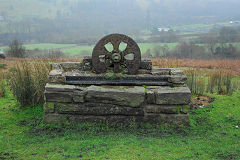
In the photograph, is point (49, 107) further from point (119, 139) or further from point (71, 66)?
point (119, 139)

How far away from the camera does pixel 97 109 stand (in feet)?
18.9

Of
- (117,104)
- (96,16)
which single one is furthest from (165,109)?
(96,16)

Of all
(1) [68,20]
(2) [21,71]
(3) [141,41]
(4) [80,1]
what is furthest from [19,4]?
(2) [21,71]

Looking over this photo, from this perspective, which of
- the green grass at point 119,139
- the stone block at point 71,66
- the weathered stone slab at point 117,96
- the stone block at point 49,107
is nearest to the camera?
the green grass at point 119,139

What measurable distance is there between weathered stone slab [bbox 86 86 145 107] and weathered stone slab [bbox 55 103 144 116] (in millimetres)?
114

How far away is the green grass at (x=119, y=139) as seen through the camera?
14.3 ft

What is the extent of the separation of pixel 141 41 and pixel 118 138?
23.3 meters

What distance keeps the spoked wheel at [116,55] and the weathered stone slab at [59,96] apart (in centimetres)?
113

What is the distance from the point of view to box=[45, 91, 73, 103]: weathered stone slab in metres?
5.77

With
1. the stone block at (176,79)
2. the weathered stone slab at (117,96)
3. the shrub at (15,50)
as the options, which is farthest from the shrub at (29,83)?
the shrub at (15,50)

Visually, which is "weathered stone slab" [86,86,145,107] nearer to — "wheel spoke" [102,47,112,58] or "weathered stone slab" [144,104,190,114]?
"weathered stone slab" [144,104,190,114]

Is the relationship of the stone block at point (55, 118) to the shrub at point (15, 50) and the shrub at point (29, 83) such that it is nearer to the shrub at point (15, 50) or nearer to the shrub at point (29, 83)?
the shrub at point (29, 83)

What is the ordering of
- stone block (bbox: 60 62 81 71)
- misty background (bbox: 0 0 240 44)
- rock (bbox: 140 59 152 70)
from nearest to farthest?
rock (bbox: 140 59 152 70)
stone block (bbox: 60 62 81 71)
misty background (bbox: 0 0 240 44)

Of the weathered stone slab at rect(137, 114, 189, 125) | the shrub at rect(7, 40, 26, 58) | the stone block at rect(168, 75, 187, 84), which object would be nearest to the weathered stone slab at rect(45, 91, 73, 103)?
the weathered stone slab at rect(137, 114, 189, 125)
